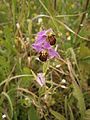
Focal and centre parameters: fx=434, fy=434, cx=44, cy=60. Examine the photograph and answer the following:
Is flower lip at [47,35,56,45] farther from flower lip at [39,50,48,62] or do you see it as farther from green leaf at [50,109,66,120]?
green leaf at [50,109,66,120]

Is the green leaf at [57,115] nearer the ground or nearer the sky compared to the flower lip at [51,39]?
nearer the ground

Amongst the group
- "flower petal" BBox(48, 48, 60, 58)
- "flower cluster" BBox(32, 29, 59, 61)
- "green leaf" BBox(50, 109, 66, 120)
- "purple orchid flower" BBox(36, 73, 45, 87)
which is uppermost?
"flower cluster" BBox(32, 29, 59, 61)

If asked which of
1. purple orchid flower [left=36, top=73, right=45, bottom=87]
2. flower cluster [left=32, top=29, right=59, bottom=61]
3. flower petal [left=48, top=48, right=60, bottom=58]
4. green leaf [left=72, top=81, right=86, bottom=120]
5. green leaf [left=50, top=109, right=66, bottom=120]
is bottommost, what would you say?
green leaf [left=50, top=109, right=66, bottom=120]

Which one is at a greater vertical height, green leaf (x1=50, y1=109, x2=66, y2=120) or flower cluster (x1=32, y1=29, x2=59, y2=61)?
flower cluster (x1=32, y1=29, x2=59, y2=61)

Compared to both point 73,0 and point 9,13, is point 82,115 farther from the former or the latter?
point 73,0

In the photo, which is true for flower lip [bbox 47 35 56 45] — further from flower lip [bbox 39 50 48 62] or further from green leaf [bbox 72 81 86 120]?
green leaf [bbox 72 81 86 120]

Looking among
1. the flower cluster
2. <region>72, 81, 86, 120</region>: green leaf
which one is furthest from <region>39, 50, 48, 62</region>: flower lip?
<region>72, 81, 86, 120</region>: green leaf

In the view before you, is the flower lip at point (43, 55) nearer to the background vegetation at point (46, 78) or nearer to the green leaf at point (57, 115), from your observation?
the background vegetation at point (46, 78)

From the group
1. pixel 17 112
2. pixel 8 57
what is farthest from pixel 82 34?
pixel 17 112

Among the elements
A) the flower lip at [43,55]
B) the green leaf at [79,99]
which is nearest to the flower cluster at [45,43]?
the flower lip at [43,55]

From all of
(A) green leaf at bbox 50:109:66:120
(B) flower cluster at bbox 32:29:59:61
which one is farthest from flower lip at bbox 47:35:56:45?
(A) green leaf at bbox 50:109:66:120

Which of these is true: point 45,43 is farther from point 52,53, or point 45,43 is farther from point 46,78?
point 46,78

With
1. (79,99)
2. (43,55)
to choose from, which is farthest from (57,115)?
(43,55)
